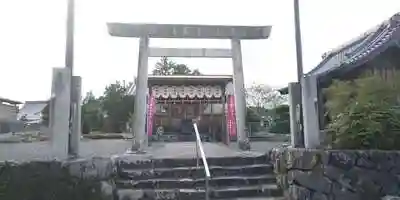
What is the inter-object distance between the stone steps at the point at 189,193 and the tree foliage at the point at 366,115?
4.93ft

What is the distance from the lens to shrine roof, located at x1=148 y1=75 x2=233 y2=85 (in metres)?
15.5

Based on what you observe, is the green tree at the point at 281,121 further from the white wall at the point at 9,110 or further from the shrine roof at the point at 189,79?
the white wall at the point at 9,110

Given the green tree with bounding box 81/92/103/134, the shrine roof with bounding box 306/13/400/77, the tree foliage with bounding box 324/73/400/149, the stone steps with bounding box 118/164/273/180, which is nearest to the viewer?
the tree foliage with bounding box 324/73/400/149

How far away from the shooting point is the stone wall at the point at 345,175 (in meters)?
5.82

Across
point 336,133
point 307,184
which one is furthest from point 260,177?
point 336,133

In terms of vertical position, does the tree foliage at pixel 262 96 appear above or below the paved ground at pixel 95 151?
above

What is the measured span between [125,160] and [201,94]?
8.97m

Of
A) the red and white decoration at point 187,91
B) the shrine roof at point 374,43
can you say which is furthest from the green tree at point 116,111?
the shrine roof at point 374,43

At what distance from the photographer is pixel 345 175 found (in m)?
5.99

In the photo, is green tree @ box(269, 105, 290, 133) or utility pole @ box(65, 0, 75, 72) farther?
green tree @ box(269, 105, 290, 133)

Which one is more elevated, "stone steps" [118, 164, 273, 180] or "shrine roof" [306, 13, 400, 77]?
"shrine roof" [306, 13, 400, 77]

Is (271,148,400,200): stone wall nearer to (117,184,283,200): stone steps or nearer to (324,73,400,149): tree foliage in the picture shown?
(324,73,400,149): tree foliage

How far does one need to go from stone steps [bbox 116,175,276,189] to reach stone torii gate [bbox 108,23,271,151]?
3646 millimetres

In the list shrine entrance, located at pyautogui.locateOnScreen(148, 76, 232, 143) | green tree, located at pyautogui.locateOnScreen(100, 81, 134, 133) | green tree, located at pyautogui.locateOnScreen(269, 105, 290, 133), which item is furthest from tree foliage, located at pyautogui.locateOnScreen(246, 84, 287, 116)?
shrine entrance, located at pyautogui.locateOnScreen(148, 76, 232, 143)
